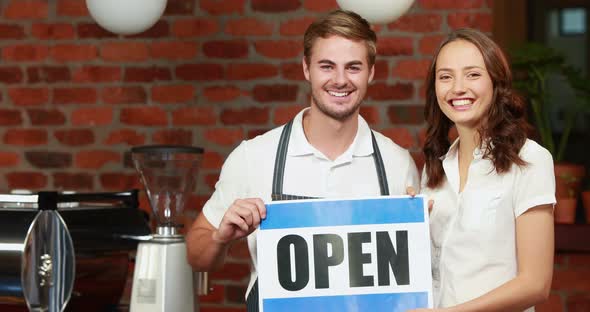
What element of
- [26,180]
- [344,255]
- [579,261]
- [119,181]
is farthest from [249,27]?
[344,255]

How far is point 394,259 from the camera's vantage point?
185 cm

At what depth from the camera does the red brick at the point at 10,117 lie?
3191 mm

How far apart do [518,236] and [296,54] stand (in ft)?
4.49

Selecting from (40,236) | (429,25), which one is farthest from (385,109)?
(40,236)

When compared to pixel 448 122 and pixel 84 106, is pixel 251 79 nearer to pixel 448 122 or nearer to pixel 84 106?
pixel 84 106

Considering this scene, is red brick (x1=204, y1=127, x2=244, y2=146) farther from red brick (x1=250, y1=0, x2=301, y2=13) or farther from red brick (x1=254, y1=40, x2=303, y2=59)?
red brick (x1=250, y1=0, x2=301, y2=13)

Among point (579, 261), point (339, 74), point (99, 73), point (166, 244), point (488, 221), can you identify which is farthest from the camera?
point (99, 73)

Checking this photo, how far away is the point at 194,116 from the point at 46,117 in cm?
50

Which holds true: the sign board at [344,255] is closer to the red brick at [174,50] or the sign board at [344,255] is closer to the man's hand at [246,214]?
the man's hand at [246,214]

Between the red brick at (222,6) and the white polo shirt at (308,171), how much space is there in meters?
A: 0.99

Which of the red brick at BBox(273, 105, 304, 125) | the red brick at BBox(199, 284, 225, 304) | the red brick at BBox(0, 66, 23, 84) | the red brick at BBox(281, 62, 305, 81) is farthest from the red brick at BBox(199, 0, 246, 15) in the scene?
the red brick at BBox(199, 284, 225, 304)

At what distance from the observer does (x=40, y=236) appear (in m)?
2.35

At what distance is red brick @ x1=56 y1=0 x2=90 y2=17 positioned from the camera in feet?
10.3

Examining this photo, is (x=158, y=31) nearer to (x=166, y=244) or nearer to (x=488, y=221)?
(x=166, y=244)
